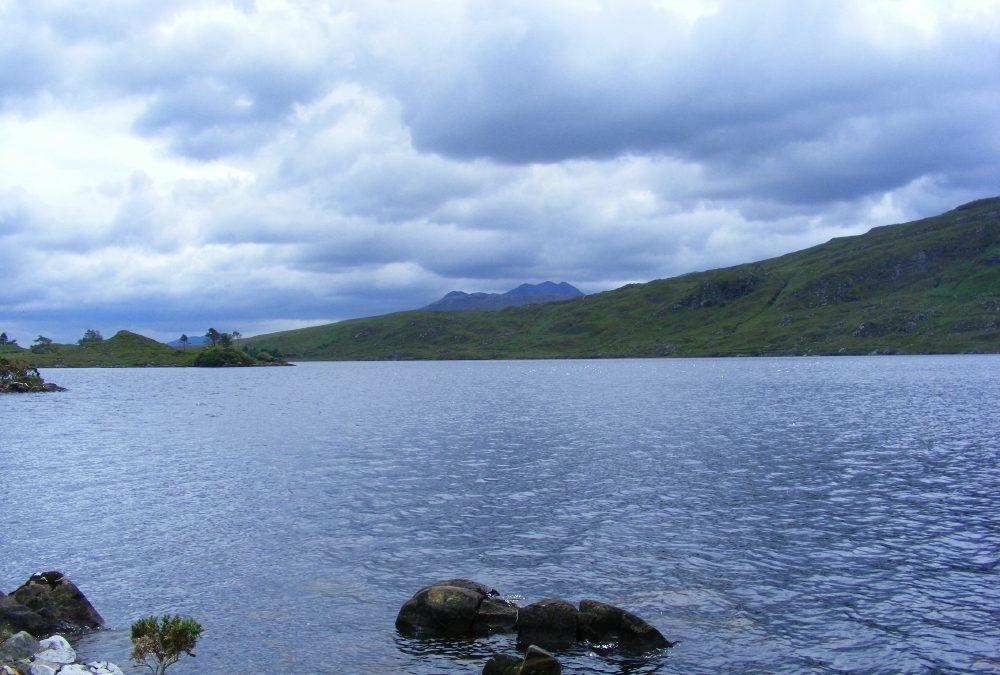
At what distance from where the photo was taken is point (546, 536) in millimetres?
42656

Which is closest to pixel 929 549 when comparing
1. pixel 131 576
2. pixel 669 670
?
pixel 669 670

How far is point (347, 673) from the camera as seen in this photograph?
83.9ft

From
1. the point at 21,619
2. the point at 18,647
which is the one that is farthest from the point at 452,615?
the point at 21,619

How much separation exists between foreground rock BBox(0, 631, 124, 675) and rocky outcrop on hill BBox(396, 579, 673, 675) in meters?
10.6

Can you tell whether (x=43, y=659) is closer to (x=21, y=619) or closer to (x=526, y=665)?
(x=21, y=619)

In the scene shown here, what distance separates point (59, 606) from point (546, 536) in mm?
23793

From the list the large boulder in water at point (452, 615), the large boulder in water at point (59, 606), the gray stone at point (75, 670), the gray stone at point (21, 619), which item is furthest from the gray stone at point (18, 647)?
the large boulder in water at point (452, 615)

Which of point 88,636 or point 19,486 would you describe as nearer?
point 88,636

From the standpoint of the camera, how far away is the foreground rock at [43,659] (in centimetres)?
2305

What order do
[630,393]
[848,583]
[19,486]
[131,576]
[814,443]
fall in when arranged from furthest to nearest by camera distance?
[630,393]
[814,443]
[19,486]
[131,576]
[848,583]

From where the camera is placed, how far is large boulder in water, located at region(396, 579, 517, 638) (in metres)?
29.3

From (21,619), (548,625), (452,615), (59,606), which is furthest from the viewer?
(59,606)

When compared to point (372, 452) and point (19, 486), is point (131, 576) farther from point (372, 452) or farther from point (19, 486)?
point (372, 452)

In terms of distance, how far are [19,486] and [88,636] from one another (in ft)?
134
